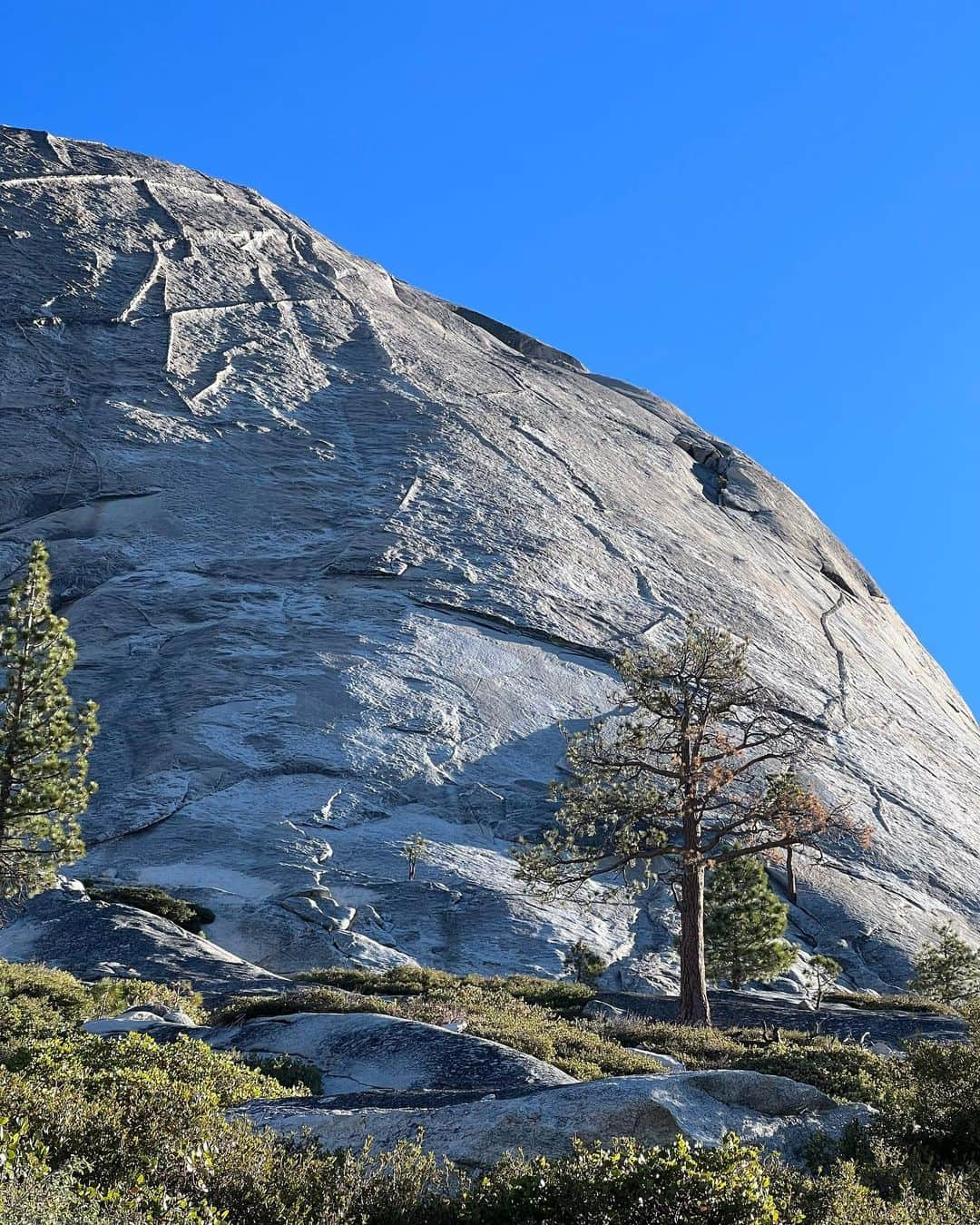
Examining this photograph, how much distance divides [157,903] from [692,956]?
1555 centimetres

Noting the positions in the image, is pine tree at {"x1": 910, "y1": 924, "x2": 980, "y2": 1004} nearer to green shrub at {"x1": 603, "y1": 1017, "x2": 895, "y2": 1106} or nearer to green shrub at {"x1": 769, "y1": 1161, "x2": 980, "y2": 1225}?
green shrub at {"x1": 603, "y1": 1017, "x2": 895, "y2": 1106}

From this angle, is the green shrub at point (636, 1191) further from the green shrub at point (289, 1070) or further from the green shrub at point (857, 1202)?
the green shrub at point (289, 1070)

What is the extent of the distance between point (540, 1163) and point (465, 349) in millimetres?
82493

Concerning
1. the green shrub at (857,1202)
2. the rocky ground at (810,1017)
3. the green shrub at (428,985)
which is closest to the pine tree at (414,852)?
the green shrub at (428,985)

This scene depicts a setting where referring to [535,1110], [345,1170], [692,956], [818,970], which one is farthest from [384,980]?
[818,970]

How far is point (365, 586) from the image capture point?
54.5m

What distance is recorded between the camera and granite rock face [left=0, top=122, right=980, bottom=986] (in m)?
38.7

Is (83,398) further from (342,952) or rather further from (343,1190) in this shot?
(343,1190)

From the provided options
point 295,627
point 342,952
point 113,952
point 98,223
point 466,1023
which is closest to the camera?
point 466,1023

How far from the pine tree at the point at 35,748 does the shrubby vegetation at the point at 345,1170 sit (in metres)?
15.1

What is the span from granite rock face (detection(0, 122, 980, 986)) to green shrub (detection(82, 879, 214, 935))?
2.72 feet

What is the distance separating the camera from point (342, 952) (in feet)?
104

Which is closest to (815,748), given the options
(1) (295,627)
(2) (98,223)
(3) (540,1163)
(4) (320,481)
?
(1) (295,627)

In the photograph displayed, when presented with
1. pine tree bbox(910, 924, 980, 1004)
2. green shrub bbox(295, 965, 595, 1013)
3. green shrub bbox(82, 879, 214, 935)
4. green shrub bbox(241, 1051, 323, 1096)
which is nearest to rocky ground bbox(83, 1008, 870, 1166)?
green shrub bbox(241, 1051, 323, 1096)
